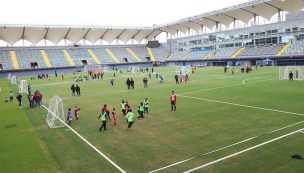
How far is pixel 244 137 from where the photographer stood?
1324cm

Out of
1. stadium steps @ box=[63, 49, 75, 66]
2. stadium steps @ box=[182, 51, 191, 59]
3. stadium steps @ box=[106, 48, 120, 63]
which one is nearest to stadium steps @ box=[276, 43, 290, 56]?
stadium steps @ box=[182, 51, 191, 59]

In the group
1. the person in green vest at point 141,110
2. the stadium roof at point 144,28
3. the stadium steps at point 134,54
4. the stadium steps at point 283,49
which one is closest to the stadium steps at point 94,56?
the stadium roof at point 144,28

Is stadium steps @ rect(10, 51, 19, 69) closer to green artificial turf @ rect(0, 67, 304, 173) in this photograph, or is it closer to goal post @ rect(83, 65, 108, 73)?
goal post @ rect(83, 65, 108, 73)

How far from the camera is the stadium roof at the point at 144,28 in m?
73.8

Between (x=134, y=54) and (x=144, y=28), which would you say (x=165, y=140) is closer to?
(x=144, y=28)

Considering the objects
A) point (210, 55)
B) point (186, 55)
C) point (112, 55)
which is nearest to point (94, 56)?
point (112, 55)

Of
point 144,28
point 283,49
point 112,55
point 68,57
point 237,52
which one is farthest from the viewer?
point 144,28

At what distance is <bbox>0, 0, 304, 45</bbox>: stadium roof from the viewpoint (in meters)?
73.8

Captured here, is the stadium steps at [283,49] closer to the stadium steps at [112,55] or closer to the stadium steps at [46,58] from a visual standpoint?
the stadium steps at [112,55]

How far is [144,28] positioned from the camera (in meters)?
109

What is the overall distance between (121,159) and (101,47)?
104393 millimetres

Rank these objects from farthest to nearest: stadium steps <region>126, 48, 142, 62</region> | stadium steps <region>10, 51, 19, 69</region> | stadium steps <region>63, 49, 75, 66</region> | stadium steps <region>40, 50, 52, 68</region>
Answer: stadium steps <region>126, 48, 142, 62</region> → stadium steps <region>63, 49, 75, 66</region> → stadium steps <region>40, 50, 52, 68</region> → stadium steps <region>10, 51, 19, 69</region>

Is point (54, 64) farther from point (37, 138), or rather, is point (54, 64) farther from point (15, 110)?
point (37, 138)

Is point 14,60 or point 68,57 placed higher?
point 68,57
